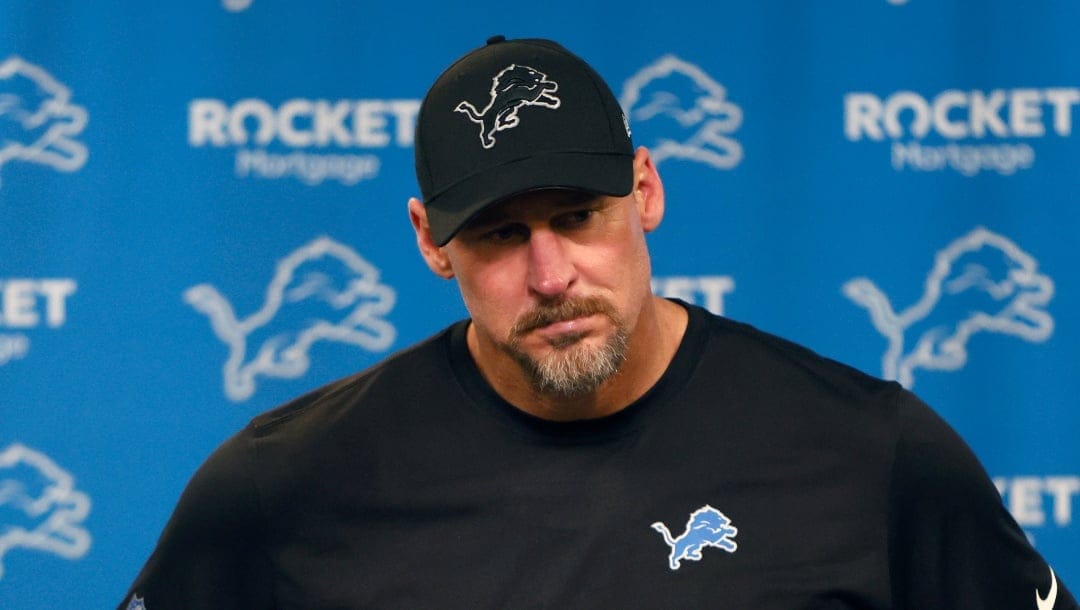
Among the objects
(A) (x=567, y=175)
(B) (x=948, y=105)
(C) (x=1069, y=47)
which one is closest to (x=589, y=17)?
(B) (x=948, y=105)

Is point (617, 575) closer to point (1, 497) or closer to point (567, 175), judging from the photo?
point (567, 175)

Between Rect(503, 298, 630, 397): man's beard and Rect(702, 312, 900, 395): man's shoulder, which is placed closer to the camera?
Rect(503, 298, 630, 397): man's beard

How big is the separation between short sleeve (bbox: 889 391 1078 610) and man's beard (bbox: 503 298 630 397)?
28cm

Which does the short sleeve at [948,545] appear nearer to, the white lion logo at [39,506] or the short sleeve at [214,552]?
the short sleeve at [214,552]

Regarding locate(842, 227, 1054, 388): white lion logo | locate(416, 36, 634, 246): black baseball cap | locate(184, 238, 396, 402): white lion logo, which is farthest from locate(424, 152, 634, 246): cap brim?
locate(842, 227, 1054, 388): white lion logo

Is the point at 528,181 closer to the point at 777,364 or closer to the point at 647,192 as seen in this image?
the point at 647,192

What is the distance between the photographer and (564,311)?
1.20 m

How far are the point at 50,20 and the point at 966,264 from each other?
1.37m

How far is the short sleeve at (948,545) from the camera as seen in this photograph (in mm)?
1259

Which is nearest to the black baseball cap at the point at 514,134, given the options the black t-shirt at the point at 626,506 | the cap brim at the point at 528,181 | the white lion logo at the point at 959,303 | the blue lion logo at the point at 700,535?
the cap brim at the point at 528,181

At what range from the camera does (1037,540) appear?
80.7 inches

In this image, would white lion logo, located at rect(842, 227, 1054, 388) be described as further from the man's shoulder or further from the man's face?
the man's face

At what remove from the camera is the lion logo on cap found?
1237 millimetres

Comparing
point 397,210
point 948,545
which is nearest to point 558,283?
point 948,545
